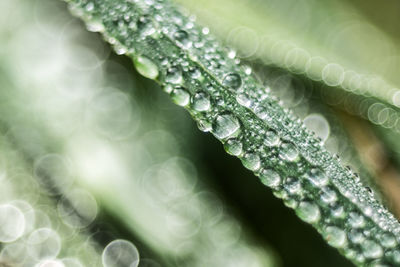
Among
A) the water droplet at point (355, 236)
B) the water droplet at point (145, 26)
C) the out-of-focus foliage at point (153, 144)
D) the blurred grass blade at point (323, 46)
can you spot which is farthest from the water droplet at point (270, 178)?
the blurred grass blade at point (323, 46)

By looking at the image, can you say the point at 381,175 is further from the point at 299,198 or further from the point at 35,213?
the point at 35,213

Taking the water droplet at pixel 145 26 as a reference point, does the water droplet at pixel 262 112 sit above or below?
above

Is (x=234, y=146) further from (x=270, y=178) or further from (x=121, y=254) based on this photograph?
(x=121, y=254)

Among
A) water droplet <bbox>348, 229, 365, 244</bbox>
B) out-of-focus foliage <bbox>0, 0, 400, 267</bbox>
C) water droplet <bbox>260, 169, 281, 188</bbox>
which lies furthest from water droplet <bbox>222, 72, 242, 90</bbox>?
out-of-focus foliage <bbox>0, 0, 400, 267</bbox>

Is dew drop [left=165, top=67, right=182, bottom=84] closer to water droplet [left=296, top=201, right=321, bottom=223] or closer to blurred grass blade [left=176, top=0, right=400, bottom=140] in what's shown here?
water droplet [left=296, top=201, right=321, bottom=223]

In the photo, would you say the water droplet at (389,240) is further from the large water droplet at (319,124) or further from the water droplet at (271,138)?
the large water droplet at (319,124)

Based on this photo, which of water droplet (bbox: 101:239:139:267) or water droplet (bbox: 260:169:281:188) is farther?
water droplet (bbox: 101:239:139:267)

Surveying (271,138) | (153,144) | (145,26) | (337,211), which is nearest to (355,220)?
(337,211)
